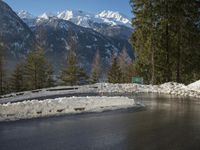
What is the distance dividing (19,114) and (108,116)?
13.4ft

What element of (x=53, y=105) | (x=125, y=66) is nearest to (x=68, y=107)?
(x=53, y=105)

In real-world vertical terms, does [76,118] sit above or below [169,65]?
below

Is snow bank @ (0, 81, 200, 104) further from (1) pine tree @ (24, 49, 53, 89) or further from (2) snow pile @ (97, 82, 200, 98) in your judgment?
(1) pine tree @ (24, 49, 53, 89)

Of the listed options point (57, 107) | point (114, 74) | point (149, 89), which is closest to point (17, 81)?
point (114, 74)

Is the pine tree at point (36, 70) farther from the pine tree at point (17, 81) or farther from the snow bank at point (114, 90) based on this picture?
the snow bank at point (114, 90)

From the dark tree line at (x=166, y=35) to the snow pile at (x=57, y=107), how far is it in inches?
855

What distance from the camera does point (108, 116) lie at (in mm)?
17641

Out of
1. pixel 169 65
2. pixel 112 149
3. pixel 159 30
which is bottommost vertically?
pixel 112 149

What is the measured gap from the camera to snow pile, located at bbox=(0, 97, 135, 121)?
17953mm

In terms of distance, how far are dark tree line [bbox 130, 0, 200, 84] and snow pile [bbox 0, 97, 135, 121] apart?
2172 centimetres

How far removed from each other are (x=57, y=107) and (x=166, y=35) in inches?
1120

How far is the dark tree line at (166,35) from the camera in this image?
43531 millimetres

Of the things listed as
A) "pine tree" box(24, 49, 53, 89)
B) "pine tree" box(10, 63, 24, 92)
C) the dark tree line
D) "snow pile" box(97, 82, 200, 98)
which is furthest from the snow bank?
"pine tree" box(10, 63, 24, 92)

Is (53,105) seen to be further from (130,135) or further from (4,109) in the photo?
(130,135)
